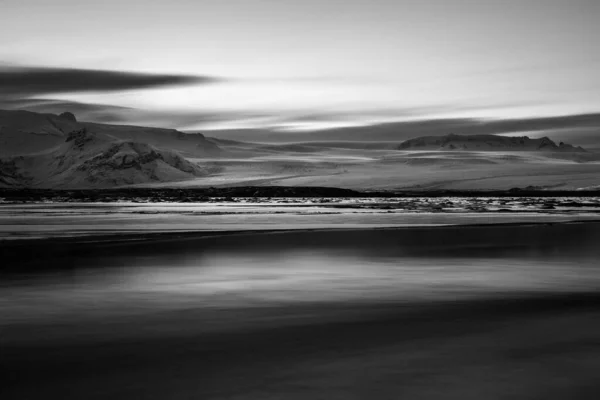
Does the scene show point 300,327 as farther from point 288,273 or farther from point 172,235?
point 172,235

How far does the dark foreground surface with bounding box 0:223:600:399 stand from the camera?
6.91 metres

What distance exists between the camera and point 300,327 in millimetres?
9422

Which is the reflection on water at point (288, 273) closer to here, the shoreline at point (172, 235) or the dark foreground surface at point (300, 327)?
the dark foreground surface at point (300, 327)

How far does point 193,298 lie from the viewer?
11617mm

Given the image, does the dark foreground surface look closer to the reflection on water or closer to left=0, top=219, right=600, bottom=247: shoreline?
the reflection on water

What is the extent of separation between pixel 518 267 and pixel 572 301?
14.4ft

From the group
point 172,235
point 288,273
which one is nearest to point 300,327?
point 288,273

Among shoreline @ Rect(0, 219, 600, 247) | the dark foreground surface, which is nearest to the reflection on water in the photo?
the dark foreground surface

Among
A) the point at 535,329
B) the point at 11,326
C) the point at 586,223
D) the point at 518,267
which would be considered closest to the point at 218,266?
the point at 518,267

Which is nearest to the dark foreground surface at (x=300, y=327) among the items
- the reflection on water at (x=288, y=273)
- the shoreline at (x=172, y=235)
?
the reflection on water at (x=288, y=273)

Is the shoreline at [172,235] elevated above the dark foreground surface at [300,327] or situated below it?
below

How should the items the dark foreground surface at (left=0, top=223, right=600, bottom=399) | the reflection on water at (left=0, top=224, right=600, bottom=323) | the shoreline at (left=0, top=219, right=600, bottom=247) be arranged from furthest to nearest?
the shoreline at (left=0, top=219, right=600, bottom=247) < the reflection on water at (left=0, top=224, right=600, bottom=323) < the dark foreground surface at (left=0, top=223, right=600, bottom=399)

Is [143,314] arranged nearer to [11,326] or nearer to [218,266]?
[11,326]

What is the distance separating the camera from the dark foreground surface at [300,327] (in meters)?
6.91
